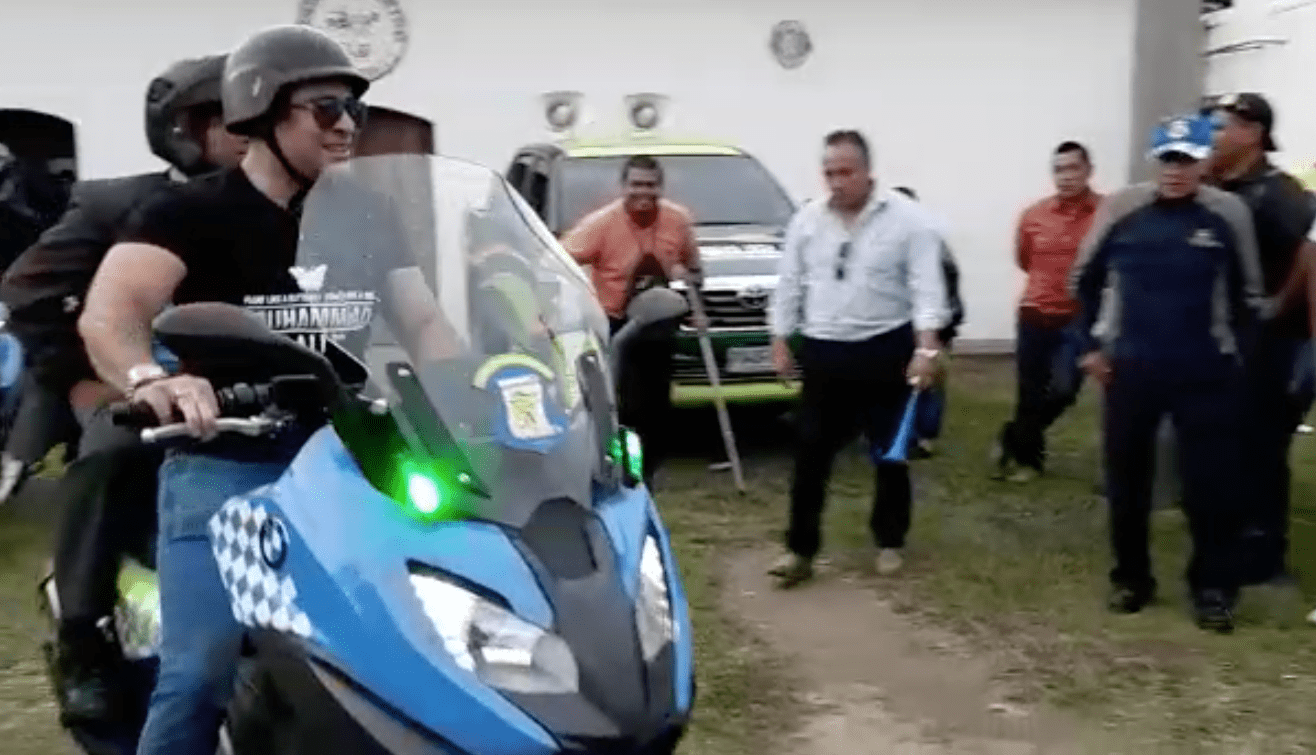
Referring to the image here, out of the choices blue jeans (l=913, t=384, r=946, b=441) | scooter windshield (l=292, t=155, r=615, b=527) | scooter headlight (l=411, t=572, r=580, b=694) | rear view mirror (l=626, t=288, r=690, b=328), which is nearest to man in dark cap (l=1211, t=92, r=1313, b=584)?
blue jeans (l=913, t=384, r=946, b=441)

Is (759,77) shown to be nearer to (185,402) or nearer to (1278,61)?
(1278,61)

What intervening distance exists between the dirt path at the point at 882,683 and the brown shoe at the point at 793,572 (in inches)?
2.0

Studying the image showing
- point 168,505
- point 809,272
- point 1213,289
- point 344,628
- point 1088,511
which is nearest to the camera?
point 344,628

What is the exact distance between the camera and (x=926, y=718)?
242 inches

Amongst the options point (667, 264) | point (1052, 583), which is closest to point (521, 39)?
point (667, 264)

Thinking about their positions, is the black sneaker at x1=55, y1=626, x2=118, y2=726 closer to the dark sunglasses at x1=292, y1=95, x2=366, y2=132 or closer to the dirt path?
the dark sunglasses at x1=292, y1=95, x2=366, y2=132

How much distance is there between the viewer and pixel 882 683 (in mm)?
6582

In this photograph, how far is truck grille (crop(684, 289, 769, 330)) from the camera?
35.3 feet

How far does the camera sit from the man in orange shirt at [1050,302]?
9.83 meters

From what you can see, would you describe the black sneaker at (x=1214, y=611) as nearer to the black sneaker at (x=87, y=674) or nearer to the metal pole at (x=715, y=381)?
the metal pole at (x=715, y=381)

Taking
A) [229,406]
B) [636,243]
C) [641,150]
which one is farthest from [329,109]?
[641,150]

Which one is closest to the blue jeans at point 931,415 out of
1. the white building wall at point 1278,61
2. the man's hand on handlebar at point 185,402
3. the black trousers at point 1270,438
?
the black trousers at point 1270,438

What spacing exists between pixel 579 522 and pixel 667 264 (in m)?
6.74

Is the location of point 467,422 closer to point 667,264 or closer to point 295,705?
point 295,705
